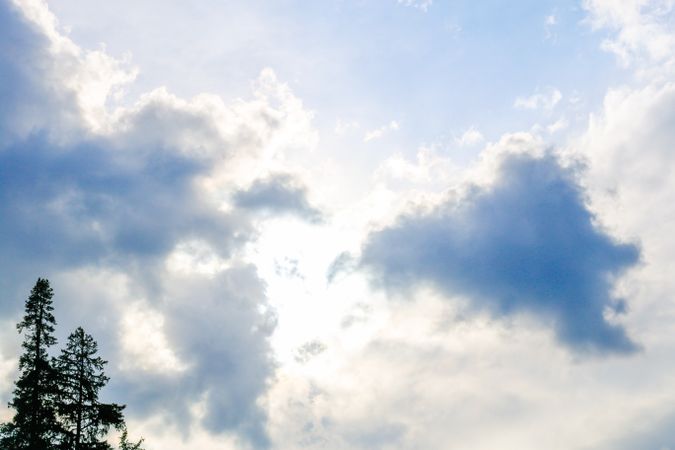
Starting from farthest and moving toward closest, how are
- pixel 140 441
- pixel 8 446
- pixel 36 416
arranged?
pixel 140 441 < pixel 8 446 < pixel 36 416

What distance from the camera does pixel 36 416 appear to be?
29.8 metres

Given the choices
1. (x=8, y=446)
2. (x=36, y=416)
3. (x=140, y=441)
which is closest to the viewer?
(x=36, y=416)

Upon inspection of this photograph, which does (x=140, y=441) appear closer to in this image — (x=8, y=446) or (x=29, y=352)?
(x=8, y=446)

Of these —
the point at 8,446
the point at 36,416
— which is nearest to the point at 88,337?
the point at 36,416

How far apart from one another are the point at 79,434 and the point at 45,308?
8.10 meters

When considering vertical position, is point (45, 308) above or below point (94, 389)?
above

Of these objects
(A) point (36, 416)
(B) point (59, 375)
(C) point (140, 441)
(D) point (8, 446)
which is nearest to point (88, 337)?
(B) point (59, 375)

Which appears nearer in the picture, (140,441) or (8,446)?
(8,446)

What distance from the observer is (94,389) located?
106 ft

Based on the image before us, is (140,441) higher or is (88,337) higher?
(88,337)

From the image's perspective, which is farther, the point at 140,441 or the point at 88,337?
the point at 140,441

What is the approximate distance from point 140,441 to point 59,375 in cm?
1169

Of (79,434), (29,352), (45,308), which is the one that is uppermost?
(45,308)

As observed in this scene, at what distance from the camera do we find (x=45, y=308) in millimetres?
32375
